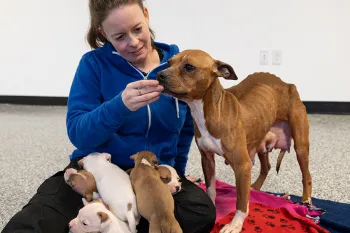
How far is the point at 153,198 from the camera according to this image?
53.7 inches

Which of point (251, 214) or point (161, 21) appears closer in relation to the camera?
point (251, 214)

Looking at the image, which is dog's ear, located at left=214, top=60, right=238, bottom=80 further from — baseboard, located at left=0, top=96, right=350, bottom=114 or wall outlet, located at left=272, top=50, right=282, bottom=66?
baseboard, located at left=0, top=96, right=350, bottom=114

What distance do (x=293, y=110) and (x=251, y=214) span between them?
583 millimetres

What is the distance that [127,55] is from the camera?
169cm

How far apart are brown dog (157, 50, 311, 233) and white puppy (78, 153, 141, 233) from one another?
39cm

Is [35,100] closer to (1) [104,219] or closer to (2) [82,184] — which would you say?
(2) [82,184]

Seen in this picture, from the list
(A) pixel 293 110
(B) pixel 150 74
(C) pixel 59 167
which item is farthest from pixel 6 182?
(A) pixel 293 110

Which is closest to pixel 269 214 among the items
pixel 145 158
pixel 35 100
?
pixel 145 158

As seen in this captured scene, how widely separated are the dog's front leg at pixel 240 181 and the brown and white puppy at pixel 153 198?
329mm

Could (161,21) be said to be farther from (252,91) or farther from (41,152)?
(252,91)

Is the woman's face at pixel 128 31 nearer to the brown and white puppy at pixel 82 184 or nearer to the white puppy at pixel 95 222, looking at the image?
the brown and white puppy at pixel 82 184

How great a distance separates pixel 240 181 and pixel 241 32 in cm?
300

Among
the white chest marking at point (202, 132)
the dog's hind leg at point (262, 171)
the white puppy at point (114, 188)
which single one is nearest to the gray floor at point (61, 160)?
the dog's hind leg at point (262, 171)

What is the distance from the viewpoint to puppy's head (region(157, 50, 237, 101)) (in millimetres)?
1458
